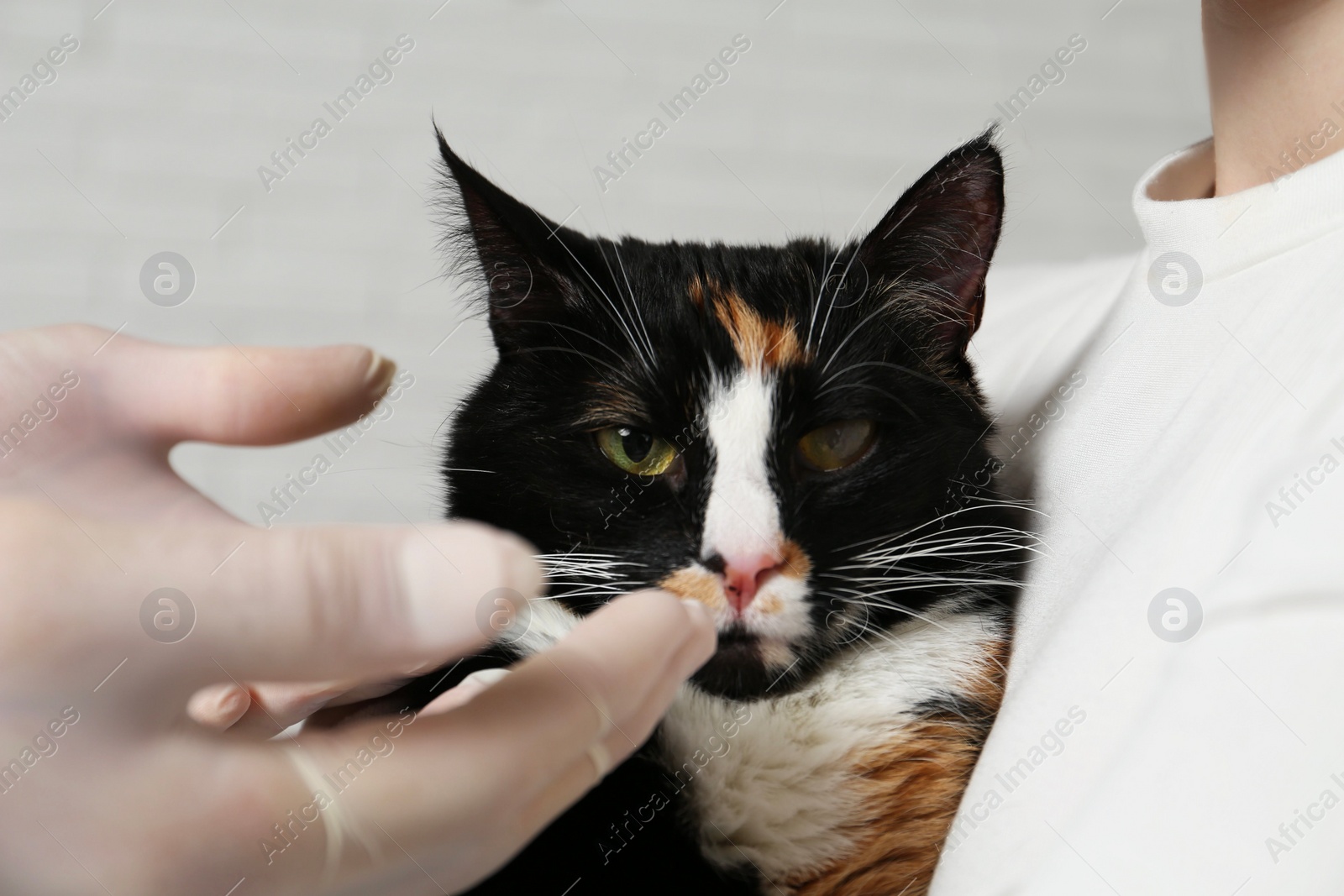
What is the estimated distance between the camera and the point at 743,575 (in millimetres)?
730

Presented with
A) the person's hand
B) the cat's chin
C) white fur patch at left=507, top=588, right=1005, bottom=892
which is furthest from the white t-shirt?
the person's hand

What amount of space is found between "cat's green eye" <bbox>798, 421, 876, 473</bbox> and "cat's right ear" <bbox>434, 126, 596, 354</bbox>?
264 mm

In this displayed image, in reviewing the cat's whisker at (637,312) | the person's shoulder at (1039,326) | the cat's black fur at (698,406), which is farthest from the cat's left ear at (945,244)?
the cat's whisker at (637,312)

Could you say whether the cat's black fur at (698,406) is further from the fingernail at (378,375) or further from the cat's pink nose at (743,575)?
the fingernail at (378,375)

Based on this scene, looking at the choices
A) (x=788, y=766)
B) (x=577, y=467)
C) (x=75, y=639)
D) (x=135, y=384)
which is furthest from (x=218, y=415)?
(x=788, y=766)

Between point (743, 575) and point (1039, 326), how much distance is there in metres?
0.62

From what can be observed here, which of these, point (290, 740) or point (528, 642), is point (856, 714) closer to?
point (528, 642)

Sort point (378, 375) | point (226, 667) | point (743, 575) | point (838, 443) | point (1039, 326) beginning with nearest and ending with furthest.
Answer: point (226, 667) → point (378, 375) → point (743, 575) → point (838, 443) → point (1039, 326)

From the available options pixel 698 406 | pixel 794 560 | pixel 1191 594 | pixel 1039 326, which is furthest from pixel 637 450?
pixel 1039 326

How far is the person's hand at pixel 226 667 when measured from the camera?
1.17ft

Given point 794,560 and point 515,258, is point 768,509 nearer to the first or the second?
point 794,560

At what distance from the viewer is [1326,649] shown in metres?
0.53

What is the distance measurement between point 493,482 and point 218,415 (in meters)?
0.39

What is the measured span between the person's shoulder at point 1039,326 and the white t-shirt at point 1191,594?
0.12 meters
